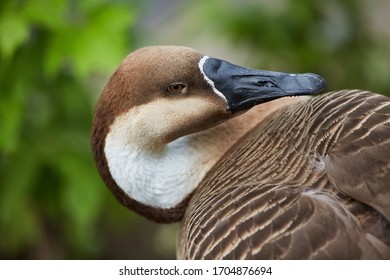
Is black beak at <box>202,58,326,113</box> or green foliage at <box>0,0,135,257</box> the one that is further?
green foliage at <box>0,0,135,257</box>

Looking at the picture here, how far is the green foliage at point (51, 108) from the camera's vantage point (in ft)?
10.8

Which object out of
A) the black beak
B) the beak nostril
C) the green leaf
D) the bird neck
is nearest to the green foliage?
the green leaf

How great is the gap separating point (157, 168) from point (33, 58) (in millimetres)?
1279

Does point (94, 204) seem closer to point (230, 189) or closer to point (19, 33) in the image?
point (19, 33)

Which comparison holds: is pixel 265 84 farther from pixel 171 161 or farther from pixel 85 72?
pixel 85 72

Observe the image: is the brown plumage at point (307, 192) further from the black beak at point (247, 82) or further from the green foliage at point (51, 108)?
the green foliage at point (51, 108)

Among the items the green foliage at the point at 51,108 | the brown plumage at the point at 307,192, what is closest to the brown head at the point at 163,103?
the brown plumage at the point at 307,192

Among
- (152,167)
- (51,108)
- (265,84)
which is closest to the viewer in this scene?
(265,84)

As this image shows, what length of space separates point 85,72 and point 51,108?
2.16 ft

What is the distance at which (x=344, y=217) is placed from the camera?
2059 millimetres

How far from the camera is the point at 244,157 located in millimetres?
2502

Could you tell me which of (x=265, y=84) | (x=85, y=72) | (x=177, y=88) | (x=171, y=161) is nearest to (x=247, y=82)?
(x=265, y=84)

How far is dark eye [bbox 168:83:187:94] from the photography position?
2.44m

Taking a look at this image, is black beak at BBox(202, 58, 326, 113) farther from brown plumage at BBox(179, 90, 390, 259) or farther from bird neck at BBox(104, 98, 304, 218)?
bird neck at BBox(104, 98, 304, 218)
